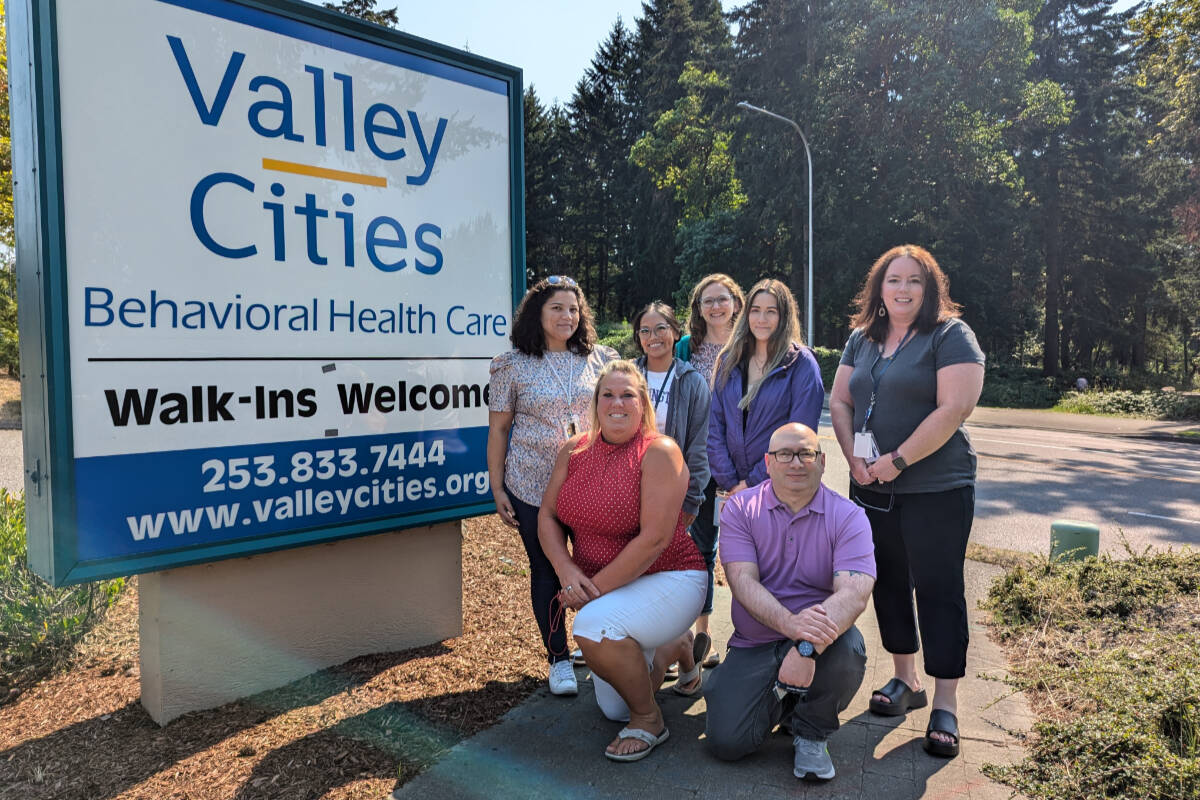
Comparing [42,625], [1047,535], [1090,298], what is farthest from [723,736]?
[1090,298]

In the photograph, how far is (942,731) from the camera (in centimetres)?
291

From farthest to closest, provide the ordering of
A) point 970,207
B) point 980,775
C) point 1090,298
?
point 1090,298, point 970,207, point 980,775

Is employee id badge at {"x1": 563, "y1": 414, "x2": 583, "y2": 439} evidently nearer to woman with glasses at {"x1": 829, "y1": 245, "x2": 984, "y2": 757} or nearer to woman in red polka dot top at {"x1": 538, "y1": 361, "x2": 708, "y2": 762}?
woman in red polka dot top at {"x1": 538, "y1": 361, "x2": 708, "y2": 762}

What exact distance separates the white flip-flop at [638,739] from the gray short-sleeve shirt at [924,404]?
1.34m

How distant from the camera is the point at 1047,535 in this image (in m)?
7.02

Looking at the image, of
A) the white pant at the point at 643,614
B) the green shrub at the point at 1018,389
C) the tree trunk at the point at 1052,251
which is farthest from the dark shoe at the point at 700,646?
the tree trunk at the point at 1052,251

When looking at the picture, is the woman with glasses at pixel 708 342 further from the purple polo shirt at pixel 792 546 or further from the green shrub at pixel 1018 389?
the green shrub at pixel 1018 389

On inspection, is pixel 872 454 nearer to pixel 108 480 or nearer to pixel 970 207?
pixel 108 480

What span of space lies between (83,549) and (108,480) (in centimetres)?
26

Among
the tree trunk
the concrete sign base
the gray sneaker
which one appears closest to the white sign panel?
the concrete sign base

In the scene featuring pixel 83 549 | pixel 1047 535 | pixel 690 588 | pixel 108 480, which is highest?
pixel 108 480

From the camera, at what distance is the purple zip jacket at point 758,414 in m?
3.48

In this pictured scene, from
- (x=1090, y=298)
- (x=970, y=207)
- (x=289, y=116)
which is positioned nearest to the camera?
(x=289, y=116)

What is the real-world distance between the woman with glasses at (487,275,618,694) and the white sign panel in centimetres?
54
